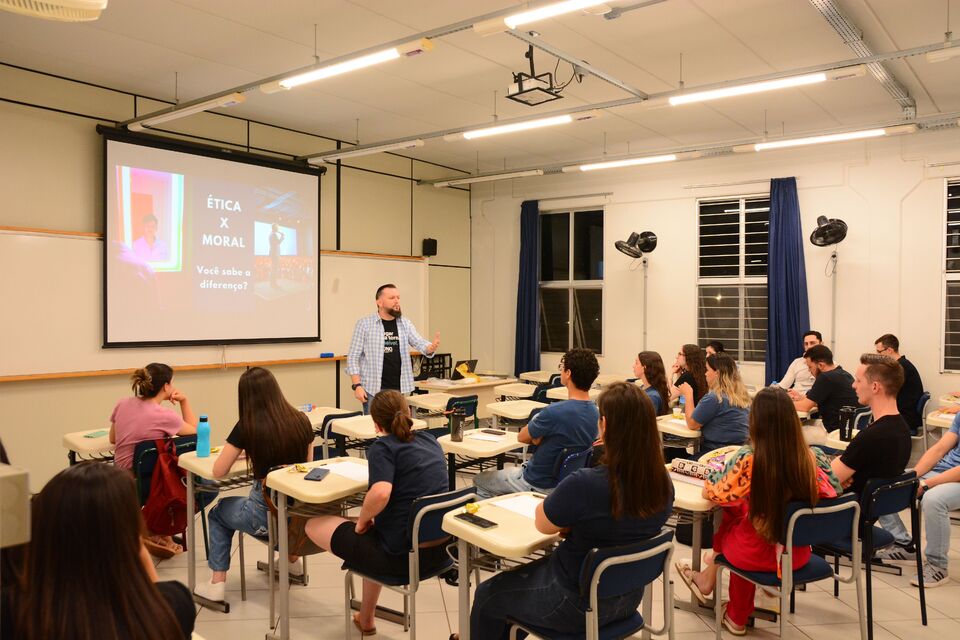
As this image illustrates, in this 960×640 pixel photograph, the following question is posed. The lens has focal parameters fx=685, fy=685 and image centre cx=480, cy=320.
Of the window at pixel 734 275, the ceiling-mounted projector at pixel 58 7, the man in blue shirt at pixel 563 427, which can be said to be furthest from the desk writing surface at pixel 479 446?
the window at pixel 734 275

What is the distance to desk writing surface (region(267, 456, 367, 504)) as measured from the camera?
10.1ft

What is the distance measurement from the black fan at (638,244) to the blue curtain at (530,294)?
59.2 inches

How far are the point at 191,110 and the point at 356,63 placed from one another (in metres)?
1.97

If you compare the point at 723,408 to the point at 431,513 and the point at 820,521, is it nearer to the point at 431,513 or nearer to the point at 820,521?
the point at 820,521

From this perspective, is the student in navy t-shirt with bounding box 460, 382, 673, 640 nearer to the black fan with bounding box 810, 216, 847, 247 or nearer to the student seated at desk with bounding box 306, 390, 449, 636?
the student seated at desk with bounding box 306, 390, 449, 636

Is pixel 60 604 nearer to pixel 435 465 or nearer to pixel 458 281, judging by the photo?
pixel 435 465

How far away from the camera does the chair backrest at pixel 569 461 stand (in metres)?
3.62

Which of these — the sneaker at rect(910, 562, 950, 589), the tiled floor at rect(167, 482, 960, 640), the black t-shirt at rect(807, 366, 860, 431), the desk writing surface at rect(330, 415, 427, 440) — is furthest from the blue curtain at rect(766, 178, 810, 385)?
the desk writing surface at rect(330, 415, 427, 440)

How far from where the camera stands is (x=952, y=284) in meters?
7.45

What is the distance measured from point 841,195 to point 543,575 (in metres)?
7.13

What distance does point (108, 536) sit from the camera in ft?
4.70

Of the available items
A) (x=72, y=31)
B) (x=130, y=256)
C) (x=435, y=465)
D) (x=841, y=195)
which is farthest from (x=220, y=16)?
(x=841, y=195)

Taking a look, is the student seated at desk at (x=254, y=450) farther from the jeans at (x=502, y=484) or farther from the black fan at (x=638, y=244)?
the black fan at (x=638, y=244)

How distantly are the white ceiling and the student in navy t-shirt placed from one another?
10.7ft
